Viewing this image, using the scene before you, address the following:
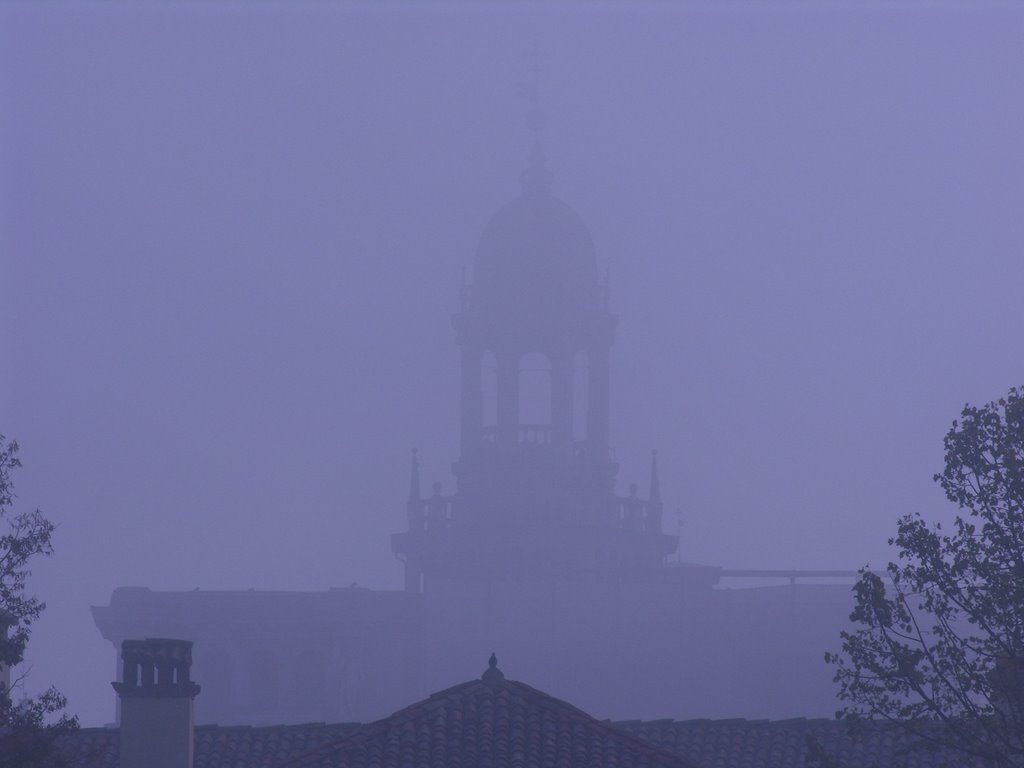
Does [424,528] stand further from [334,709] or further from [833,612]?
[833,612]

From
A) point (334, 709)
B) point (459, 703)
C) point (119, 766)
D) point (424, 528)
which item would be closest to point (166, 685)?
point (119, 766)

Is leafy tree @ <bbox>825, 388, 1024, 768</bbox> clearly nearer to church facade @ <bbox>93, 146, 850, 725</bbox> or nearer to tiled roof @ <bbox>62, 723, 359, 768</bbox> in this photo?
tiled roof @ <bbox>62, 723, 359, 768</bbox>

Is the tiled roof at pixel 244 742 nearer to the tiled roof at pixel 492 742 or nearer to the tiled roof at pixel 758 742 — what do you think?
the tiled roof at pixel 492 742

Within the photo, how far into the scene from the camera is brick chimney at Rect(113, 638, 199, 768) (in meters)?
31.4

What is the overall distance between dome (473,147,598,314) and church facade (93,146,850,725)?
0.06 m

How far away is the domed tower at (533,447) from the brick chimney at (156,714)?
127 feet

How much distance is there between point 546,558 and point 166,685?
39447 mm

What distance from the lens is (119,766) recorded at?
3212 centimetres

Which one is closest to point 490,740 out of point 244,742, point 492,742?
point 492,742

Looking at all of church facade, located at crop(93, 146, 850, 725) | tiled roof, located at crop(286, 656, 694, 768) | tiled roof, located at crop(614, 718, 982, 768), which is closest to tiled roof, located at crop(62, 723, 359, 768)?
tiled roof, located at crop(286, 656, 694, 768)

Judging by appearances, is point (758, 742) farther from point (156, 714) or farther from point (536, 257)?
point (536, 257)

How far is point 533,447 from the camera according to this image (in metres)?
71.7

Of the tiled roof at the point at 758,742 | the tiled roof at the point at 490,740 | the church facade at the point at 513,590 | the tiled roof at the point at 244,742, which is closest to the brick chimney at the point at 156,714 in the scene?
the tiled roof at the point at 490,740

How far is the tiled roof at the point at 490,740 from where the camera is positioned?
29.4 m
